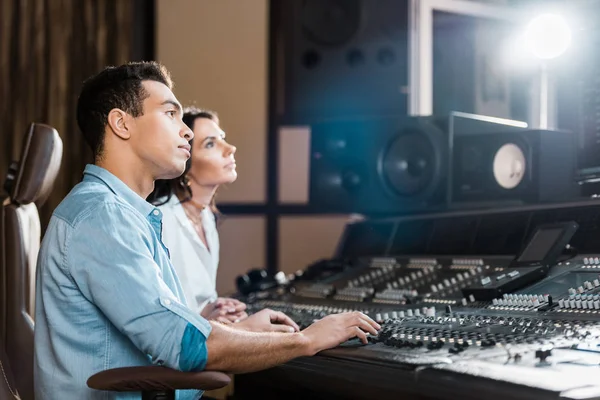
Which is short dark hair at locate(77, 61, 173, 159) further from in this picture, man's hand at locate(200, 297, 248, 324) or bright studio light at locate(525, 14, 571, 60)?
bright studio light at locate(525, 14, 571, 60)

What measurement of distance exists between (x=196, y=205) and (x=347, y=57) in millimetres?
1062

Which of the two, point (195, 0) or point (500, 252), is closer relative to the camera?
point (500, 252)

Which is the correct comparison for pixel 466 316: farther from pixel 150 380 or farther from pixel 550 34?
pixel 550 34

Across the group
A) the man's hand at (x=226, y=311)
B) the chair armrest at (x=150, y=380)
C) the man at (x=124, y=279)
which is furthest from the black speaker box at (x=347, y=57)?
the chair armrest at (x=150, y=380)

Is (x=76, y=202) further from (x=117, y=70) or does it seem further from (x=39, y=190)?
(x=39, y=190)

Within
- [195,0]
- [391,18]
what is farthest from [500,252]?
[195,0]

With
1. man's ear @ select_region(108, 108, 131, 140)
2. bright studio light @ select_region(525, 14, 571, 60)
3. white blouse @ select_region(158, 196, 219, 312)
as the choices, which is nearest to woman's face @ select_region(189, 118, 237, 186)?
white blouse @ select_region(158, 196, 219, 312)

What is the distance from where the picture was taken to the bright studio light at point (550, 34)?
106 inches

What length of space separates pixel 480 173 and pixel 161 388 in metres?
1.51

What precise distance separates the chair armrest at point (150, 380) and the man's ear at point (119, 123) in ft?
1.65

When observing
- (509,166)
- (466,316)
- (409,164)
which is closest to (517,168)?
(509,166)

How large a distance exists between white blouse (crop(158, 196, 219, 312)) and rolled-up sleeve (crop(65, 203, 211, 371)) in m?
0.94

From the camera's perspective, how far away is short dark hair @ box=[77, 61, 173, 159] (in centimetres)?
158

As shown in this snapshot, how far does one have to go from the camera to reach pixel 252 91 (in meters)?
3.97
